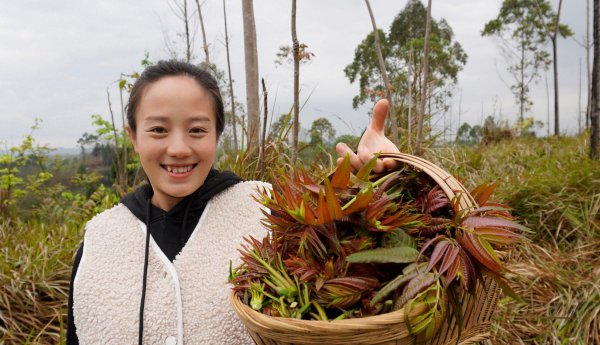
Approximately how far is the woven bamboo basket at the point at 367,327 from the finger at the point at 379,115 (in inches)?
13.6

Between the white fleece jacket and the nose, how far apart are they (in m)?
0.25

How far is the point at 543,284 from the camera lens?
8.07 ft

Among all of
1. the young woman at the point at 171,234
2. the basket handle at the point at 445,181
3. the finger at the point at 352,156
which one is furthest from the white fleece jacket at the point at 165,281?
the basket handle at the point at 445,181

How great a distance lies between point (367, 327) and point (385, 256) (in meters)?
0.12

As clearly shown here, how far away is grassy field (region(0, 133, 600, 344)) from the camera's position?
2.19 metres

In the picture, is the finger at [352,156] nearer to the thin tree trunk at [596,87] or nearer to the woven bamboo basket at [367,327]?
the woven bamboo basket at [367,327]

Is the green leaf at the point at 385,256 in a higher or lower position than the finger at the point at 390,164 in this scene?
lower

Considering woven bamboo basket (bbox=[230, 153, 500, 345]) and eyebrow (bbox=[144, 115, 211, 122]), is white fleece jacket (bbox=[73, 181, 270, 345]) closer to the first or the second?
eyebrow (bbox=[144, 115, 211, 122])

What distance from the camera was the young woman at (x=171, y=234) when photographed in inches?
45.1

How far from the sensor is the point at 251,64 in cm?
331

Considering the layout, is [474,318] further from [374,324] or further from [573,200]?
[573,200]

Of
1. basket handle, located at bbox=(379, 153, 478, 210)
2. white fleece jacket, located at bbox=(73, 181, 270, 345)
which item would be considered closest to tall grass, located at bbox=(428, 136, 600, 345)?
basket handle, located at bbox=(379, 153, 478, 210)

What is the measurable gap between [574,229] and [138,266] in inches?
111

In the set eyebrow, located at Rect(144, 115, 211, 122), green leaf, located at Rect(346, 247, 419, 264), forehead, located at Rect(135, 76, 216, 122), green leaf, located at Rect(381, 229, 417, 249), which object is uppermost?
forehead, located at Rect(135, 76, 216, 122)
